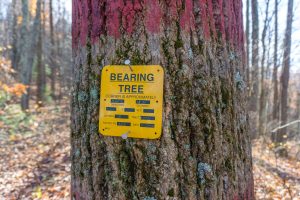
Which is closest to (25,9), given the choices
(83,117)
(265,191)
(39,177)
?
(39,177)

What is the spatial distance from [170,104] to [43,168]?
5390 millimetres

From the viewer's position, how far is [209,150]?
48.2 inches

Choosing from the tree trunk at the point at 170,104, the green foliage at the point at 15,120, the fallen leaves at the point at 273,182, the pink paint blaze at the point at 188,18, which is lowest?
the fallen leaves at the point at 273,182

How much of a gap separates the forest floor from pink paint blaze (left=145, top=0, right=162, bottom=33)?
379 centimetres

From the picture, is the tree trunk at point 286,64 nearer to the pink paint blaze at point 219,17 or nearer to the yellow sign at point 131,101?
the pink paint blaze at point 219,17

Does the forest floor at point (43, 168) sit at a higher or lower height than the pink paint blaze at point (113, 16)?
lower

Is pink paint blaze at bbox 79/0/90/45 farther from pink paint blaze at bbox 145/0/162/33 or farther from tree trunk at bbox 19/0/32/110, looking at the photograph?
tree trunk at bbox 19/0/32/110

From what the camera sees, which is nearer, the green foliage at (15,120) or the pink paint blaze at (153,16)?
the pink paint blaze at (153,16)

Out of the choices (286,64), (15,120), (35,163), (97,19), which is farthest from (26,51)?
(97,19)

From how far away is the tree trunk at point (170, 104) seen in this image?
1193 millimetres

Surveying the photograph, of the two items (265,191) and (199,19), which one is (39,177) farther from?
(199,19)

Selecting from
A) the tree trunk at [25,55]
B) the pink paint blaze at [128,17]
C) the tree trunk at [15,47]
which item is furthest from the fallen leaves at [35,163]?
the tree trunk at [15,47]

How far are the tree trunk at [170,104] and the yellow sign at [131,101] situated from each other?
0.03m

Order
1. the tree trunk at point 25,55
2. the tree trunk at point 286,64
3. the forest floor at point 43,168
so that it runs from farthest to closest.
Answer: the tree trunk at point 25,55 → the tree trunk at point 286,64 → the forest floor at point 43,168
